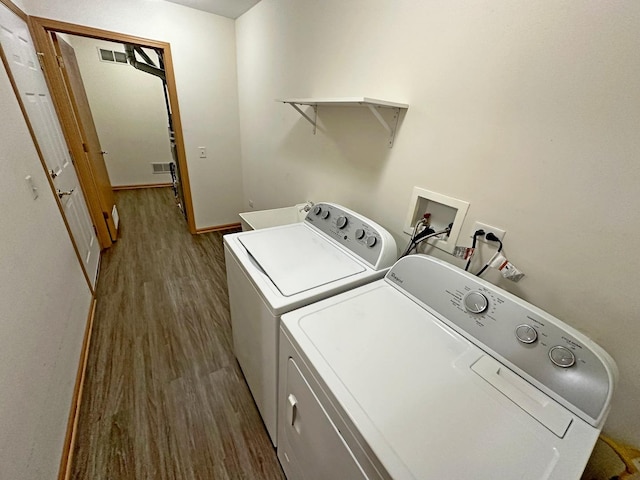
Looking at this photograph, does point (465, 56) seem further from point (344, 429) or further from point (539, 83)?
point (344, 429)

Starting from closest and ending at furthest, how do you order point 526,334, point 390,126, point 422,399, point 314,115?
point 422,399
point 526,334
point 390,126
point 314,115

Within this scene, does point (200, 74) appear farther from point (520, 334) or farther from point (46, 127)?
point (520, 334)

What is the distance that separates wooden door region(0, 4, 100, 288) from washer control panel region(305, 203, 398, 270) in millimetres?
1766

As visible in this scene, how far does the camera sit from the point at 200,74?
2682 mm

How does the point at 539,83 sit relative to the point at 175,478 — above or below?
above

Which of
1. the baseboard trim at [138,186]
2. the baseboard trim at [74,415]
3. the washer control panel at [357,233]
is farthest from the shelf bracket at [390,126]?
the baseboard trim at [138,186]

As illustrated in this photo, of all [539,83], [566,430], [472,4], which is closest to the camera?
[566,430]

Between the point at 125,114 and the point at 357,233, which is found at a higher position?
the point at 125,114

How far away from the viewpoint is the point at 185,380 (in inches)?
61.3

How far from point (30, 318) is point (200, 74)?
258cm

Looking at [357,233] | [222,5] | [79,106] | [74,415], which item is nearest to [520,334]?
[357,233]

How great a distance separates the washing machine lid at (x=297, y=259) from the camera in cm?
104

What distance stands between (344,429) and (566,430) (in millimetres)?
520

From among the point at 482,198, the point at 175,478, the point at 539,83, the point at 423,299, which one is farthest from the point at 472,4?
the point at 175,478
